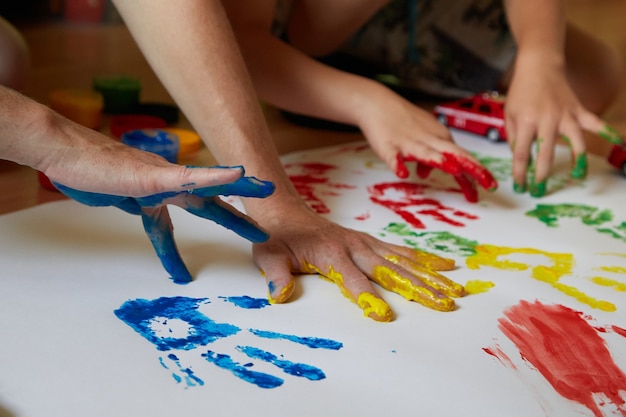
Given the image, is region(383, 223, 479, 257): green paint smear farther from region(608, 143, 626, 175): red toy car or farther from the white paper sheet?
region(608, 143, 626, 175): red toy car

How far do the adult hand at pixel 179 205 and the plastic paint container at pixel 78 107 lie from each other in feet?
2.00

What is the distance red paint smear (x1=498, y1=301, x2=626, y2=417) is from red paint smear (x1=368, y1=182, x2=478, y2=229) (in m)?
0.25

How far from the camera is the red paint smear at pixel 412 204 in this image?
1.06m

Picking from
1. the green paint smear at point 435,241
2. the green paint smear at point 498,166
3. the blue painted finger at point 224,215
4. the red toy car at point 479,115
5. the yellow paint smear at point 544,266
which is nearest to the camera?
the blue painted finger at point 224,215

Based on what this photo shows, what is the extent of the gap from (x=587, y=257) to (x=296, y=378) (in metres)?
0.46

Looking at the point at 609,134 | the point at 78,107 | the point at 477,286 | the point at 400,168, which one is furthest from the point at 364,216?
the point at 78,107

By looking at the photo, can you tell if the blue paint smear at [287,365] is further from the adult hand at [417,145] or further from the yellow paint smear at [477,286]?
the adult hand at [417,145]

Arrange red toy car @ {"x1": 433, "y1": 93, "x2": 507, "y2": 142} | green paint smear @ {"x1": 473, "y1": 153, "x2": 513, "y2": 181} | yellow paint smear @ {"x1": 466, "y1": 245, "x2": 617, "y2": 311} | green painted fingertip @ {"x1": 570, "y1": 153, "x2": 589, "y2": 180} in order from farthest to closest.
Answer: red toy car @ {"x1": 433, "y1": 93, "x2": 507, "y2": 142}
green paint smear @ {"x1": 473, "y1": 153, "x2": 513, "y2": 181}
green painted fingertip @ {"x1": 570, "y1": 153, "x2": 589, "y2": 180}
yellow paint smear @ {"x1": 466, "y1": 245, "x2": 617, "y2": 311}

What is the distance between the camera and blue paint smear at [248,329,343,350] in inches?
28.2

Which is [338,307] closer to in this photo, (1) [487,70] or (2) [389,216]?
(2) [389,216]

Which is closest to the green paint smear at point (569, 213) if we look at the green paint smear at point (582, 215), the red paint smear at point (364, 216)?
the green paint smear at point (582, 215)

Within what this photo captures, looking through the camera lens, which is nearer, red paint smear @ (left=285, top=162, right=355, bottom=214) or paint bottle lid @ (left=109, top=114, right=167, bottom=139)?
red paint smear @ (left=285, top=162, right=355, bottom=214)

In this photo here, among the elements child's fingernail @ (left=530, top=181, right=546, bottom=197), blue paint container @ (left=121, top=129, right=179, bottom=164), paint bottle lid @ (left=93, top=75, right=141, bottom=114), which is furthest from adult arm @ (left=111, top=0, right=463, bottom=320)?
paint bottle lid @ (left=93, top=75, right=141, bottom=114)

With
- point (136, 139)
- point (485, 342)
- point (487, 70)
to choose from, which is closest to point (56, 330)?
point (485, 342)
